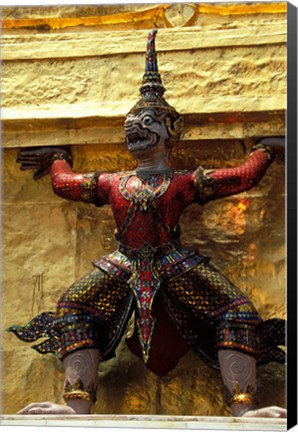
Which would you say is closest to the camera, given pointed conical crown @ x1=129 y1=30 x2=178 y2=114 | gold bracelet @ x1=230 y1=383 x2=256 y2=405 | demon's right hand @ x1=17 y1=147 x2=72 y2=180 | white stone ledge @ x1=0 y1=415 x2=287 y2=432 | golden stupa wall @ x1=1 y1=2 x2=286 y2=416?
white stone ledge @ x1=0 y1=415 x2=287 y2=432

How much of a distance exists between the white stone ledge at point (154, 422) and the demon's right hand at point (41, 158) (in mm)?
1006

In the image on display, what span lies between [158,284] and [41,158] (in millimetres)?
745

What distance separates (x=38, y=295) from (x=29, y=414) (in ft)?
2.15

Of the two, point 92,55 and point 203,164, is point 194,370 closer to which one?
point 203,164

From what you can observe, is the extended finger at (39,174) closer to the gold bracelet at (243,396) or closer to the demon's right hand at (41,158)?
the demon's right hand at (41,158)

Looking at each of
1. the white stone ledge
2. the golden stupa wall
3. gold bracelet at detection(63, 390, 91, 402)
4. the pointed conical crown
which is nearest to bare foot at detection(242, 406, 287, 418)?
the white stone ledge

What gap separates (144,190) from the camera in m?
5.42

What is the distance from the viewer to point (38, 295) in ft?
19.0

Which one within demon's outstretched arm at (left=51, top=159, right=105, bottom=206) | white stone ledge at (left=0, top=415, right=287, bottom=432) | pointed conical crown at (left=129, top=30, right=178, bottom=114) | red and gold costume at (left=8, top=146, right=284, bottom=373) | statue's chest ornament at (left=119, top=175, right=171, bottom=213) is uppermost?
pointed conical crown at (left=129, top=30, right=178, bottom=114)

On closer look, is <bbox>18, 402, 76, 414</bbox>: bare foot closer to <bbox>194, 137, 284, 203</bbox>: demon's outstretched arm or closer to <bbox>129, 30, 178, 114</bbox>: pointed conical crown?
<bbox>194, 137, 284, 203</bbox>: demon's outstretched arm

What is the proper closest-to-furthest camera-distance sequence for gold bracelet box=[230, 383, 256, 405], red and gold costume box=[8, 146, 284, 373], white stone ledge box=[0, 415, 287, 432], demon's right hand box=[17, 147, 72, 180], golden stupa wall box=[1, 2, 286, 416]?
1. white stone ledge box=[0, 415, 287, 432]
2. gold bracelet box=[230, 383, 256, 405]
3. red and gold costume box=[8, 146, 284, 373]
4. golden stupa wall box=[1, 2, 286, 416]
5. demon's right hand box=[17, 147, 72, 180]

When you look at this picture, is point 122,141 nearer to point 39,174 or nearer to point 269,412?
point 39,174

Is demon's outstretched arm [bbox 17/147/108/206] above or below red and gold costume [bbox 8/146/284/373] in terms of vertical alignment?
above

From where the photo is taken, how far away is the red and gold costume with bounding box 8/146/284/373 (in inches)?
211
